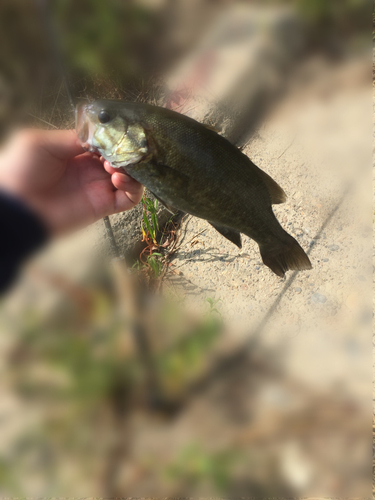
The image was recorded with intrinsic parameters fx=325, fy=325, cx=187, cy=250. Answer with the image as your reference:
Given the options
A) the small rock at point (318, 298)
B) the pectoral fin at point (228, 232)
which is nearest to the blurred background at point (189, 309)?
the small rock at point (318, 298)

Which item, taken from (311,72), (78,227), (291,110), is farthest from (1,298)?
(311,72)

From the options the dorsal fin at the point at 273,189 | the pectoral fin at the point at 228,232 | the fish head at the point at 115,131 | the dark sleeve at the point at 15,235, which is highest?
the dorsal fin at the point at 273,189

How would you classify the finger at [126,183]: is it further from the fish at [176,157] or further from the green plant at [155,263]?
the green plant at [155,263]

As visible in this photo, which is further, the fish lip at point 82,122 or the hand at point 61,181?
the hand at point 61,181

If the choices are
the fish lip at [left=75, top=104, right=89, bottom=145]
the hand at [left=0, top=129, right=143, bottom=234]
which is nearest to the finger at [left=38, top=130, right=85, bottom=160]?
the hand at [left=0, top=129, right=143, bottom=234]

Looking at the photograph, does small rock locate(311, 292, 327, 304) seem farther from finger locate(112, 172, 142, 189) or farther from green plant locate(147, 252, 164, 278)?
finger locate(112, 172, 142, 189)

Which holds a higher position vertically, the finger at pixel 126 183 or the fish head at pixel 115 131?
the fish head at pixel 115 131

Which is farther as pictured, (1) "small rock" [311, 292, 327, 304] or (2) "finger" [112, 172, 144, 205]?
(1) "small rock" [311, 292, 327, 304]

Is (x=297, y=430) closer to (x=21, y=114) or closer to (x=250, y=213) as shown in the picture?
(x=250, y=213)
